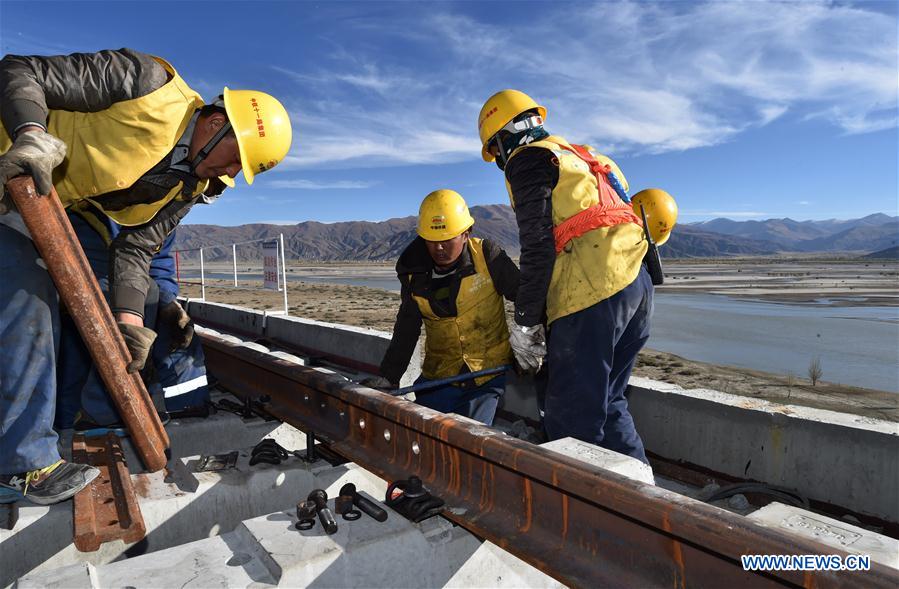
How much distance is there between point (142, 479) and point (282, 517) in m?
0.93

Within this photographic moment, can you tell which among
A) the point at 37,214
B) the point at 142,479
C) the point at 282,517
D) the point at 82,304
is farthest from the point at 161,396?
the point at 282,517

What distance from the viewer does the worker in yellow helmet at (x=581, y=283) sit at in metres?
3.04

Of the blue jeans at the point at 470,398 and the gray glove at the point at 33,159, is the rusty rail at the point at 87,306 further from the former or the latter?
the blue jeans at the point at 470,398

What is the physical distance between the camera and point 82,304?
7.61 feet

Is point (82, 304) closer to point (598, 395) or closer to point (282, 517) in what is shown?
point (282, 517)

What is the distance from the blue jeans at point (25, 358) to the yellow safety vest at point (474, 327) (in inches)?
89.4

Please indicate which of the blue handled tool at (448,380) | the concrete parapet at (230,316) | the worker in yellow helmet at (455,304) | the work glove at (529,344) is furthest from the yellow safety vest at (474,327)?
the concrete parapet at (230,316)

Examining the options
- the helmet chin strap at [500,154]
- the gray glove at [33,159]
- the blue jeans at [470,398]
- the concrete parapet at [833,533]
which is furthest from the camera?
the blue jeans at [470,398]

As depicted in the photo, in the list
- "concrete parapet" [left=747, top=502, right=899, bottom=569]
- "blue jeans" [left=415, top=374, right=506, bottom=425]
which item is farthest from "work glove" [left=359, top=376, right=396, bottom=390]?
"concrete parapet" [left=747, top=502, right=899, bottom=569]

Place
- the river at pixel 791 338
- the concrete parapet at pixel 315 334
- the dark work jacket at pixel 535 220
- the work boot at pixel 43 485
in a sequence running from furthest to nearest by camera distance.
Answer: the river at pixel 791 338 → the concrete parapet at pixel 315 334 → the dark work jacket at pixel 535 220 → the work boot at pixel 43 485

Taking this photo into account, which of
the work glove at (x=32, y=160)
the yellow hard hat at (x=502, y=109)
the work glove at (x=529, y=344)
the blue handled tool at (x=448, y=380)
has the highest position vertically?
the yellow hard hat at (x=502, y=109)

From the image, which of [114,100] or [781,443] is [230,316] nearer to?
[114,100]

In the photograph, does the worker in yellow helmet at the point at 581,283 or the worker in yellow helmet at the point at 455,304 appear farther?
the worker in yellow helmet at the point at 455,304

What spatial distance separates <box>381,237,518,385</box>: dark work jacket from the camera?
4090 mm
